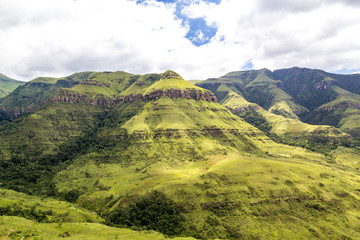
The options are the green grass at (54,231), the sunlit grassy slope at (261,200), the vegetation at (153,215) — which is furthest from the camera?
the vegetation at (153,215)

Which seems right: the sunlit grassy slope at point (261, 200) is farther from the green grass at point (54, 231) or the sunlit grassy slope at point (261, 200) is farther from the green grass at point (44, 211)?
the green grass at point (54, 231)

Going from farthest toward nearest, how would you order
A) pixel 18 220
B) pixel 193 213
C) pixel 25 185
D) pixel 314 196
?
1. pixel 25 185
2. pixel 314 196
3. pixel 193 213
4. pixel 18 220

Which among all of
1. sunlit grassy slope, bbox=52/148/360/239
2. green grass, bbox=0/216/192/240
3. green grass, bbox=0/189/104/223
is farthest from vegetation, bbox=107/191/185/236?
green grass, bbox=0/216/192/240

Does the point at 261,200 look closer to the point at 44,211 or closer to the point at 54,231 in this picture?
the point at 54,231

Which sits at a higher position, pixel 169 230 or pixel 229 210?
pixel 229 210

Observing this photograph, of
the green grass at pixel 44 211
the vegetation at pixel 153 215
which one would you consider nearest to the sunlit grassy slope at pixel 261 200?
the vegetation at pixel 153 215

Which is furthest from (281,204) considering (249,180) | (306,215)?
(249,180)

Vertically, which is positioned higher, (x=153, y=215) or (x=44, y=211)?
(x=44, y=211)

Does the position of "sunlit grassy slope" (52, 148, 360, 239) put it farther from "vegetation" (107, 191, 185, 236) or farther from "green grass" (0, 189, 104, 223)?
"green grass" (0, 189, 104, 223)

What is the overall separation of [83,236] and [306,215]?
434 feet

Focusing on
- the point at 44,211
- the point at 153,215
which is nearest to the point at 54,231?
the point at 44,211

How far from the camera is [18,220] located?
244 ft

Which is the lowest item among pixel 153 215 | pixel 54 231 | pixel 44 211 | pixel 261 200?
pixel 153 215

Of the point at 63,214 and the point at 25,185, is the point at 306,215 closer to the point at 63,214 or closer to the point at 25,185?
the point at 63,214
